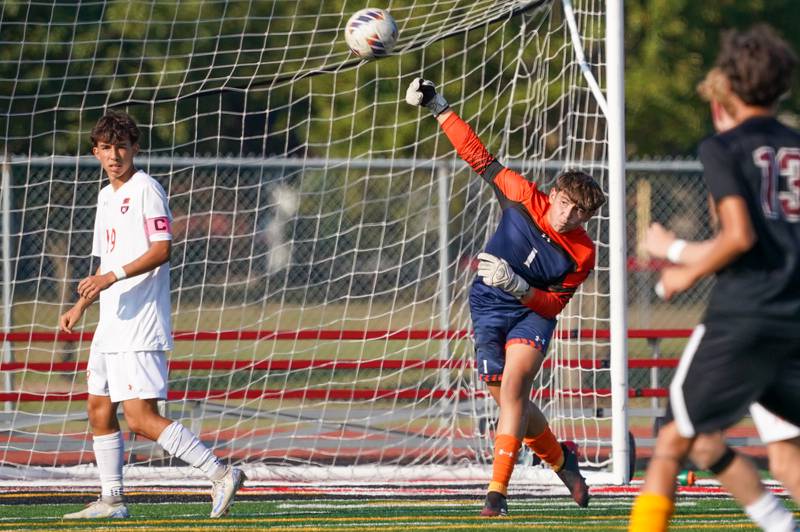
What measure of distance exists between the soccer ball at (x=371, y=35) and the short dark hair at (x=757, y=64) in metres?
3.88

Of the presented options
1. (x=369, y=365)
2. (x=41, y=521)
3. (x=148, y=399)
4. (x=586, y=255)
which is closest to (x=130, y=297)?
(x=148, y=399)

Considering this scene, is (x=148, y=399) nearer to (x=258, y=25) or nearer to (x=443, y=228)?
(x=443, y=228)

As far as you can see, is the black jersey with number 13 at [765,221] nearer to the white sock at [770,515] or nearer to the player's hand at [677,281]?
the player's hand at [677,281]

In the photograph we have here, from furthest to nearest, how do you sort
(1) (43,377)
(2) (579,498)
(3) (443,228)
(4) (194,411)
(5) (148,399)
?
1. (1) (43,377)
2. (3) (443,228)
3. (4) (194,411)
4. (2) (579,498)
5. (5) (148,399)

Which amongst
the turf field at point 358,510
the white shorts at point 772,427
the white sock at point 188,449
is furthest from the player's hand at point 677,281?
the white sock at point 188,449

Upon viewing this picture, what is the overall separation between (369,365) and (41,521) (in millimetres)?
4369

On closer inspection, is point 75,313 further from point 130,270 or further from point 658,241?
point 658,241

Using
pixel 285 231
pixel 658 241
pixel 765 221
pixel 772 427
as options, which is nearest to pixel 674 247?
pixel 658 241

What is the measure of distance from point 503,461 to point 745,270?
8.93 ft

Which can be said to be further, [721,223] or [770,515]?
[770,515]

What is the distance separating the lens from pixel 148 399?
6.64 meters

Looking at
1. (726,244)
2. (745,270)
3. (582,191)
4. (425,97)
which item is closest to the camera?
(726,244)

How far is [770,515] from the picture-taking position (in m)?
4.45

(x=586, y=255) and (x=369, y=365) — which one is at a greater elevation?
(x=586, y=255)
